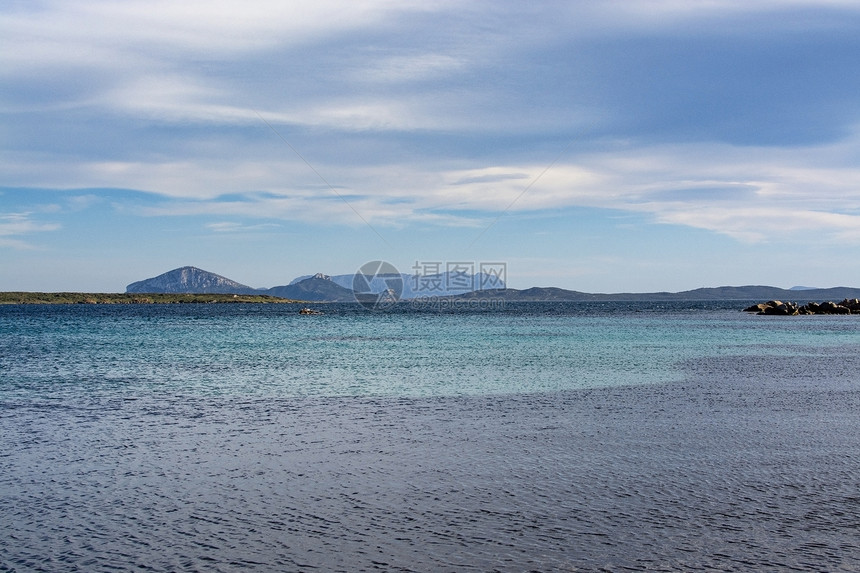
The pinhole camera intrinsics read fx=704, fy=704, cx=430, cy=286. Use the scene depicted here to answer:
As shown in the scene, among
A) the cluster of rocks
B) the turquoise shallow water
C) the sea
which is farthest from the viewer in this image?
the cluster of rocks

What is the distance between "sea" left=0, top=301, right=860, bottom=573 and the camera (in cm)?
1176

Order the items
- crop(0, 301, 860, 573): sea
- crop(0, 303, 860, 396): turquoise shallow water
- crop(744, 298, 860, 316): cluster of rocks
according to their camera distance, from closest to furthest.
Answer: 1. crop(0, 301, 860, 573): sea
2. crop(0, 303, 860, 396): turquoise shallow water
3. crop(744, 298, 860, 316): cluster of rocks

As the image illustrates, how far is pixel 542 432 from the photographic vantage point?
850 inches

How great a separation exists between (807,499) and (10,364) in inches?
1747

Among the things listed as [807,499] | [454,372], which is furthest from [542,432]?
[454,372]

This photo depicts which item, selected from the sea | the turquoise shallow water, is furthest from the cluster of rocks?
the sea

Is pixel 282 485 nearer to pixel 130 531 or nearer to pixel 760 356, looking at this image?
pixel 130 531

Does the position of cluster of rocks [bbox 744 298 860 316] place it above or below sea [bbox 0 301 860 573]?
above

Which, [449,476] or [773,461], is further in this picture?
[773,461]

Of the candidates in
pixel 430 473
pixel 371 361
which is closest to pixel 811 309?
pixel 371 361

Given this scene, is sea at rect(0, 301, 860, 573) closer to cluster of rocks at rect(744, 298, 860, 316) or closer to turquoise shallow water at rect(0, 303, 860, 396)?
turquoise shallow water at rect(0, 303, 860, 396)

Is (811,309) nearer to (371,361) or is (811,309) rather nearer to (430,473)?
(371,361)

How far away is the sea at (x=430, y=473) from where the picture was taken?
38.6 ft

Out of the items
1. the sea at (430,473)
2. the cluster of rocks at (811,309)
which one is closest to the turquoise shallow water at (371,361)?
the sea at (430,473)
